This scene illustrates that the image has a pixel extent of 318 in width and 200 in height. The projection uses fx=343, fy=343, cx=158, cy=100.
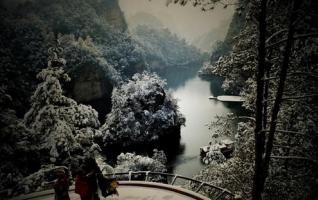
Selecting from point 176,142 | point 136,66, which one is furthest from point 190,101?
point 176,142

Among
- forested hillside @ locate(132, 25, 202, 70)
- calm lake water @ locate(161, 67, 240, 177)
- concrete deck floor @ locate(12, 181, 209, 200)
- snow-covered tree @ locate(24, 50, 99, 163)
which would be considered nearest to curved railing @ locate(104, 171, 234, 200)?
concrete deck floor @ locate(12, 181, 209, 200)

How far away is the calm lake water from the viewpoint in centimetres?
3352

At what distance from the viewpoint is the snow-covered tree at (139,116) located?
3659 cm

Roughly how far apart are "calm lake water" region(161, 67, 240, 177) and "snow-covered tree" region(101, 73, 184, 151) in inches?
136

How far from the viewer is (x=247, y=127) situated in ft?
42.4

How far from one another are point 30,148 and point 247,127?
7.67 meters

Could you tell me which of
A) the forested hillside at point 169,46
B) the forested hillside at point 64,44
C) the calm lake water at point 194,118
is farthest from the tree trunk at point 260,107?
the forested hillside at point 169,46

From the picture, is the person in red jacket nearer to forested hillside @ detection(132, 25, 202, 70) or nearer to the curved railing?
the curved railing

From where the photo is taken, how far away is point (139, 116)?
37.8m

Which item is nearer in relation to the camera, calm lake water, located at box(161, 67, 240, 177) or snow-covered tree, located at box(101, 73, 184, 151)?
calm lake water, located at box(161, 67, 240, 177)

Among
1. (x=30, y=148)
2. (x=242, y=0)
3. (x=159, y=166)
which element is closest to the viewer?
(x=242, y=0)

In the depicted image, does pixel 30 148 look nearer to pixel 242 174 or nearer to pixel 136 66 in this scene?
pixel 242 174

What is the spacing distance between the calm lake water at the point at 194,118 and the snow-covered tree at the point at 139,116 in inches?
136

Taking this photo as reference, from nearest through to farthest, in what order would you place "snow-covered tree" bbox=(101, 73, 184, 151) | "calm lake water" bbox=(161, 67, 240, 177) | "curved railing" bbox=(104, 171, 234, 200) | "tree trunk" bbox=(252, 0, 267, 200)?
"tree trunk" bbox=(252, 0, 267, 200) < "curved railing" bbox=(104, 171, 234, 200) < "calm lake water" bbox=(161, 67, 240, 177) < "snow-covered tree" bbox=(101, 73, 184, 151)
